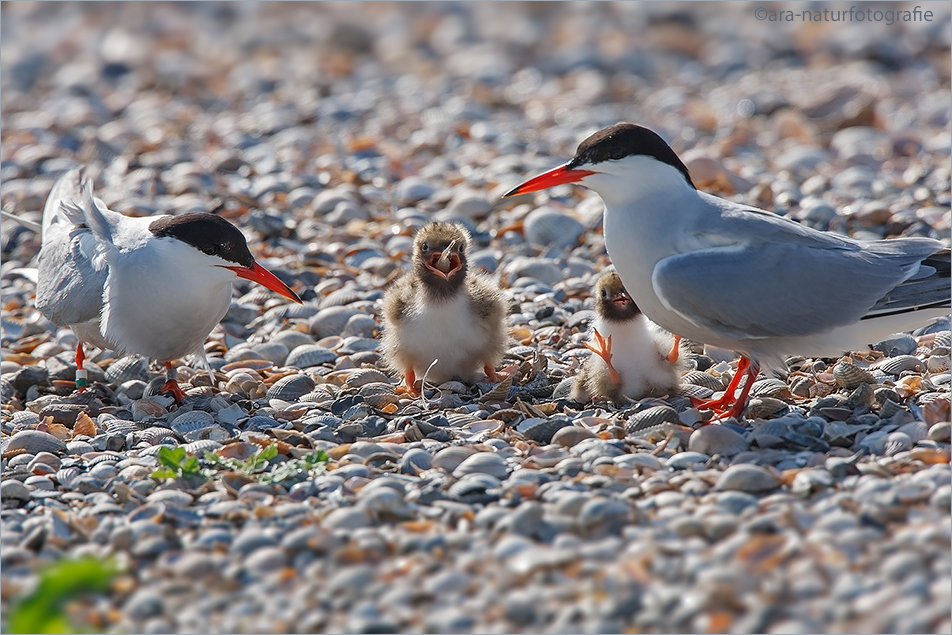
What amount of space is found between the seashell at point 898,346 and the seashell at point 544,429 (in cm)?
156

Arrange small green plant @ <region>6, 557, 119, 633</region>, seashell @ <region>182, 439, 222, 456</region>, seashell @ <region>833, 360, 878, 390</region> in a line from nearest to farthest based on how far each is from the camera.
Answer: small green plant @ <region>6, 557, 119, 633</region>
seashell @ <region>182, 439, 222, 456</region>
seashell @ <region>833, 360, 878, 390</region>

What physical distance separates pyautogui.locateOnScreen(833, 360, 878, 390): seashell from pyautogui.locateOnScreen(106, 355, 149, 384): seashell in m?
2.94

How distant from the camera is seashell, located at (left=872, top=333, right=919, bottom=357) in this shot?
4.66 m

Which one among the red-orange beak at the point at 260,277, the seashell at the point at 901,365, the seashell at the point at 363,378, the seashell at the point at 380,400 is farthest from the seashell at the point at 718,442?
the red-orange beak at the point at 260,277

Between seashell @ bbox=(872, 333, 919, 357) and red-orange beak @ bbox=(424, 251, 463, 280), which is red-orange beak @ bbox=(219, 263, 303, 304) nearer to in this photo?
red-orange beak @ bbox=(424, 251, 463, 280)

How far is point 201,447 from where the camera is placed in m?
3.90

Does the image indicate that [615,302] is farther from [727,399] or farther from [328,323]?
[328,323]

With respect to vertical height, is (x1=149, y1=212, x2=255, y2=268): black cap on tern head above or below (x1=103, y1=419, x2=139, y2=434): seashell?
above

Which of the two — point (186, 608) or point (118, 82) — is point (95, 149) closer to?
point (118, 82)

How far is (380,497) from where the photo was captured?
127 inches

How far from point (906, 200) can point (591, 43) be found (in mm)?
5558

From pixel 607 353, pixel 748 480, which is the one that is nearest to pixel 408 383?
pixel 607 353

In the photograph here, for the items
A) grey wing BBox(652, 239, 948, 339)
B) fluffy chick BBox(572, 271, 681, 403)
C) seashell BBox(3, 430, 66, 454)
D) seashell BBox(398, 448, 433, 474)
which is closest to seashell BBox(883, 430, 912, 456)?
grey wing BBox(652, 239, 948, 339)

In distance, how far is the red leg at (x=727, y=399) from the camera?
412cm
